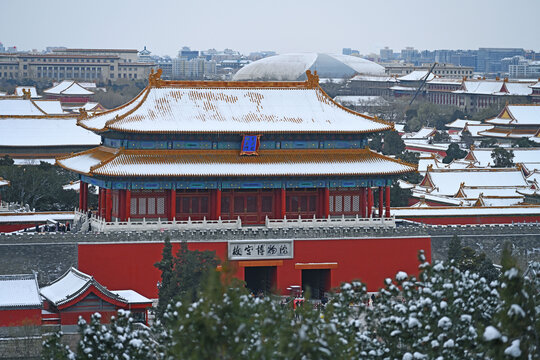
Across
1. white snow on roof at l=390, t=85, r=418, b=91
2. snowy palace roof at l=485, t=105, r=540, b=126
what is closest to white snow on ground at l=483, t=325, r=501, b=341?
snowy palace roof at l=485, t=105, r=540, b=126

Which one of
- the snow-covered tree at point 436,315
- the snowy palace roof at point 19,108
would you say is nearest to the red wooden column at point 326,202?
the snow-covered tree at point 436,315

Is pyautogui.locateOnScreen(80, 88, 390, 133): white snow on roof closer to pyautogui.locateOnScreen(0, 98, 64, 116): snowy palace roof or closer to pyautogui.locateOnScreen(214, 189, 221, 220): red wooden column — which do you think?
pyautogui.locateOnScreen(214, 189, 221, 220): red wooden column

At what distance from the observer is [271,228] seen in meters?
42.2

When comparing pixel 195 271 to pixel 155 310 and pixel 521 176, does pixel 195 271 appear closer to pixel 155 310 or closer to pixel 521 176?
pixel 155 310

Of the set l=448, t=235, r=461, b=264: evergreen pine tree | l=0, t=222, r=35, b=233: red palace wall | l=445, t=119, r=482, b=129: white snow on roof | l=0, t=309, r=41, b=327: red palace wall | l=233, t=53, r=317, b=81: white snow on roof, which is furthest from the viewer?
l=233, t=53, r=317, b=81: white snow on roof

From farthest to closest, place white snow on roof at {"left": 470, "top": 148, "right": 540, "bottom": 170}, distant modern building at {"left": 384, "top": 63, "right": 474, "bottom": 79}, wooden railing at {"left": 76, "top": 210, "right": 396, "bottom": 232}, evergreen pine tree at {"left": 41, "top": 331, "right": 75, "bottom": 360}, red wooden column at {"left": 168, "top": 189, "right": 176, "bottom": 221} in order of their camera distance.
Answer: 1. distant modern building at {"left": 384, "top": 63, "right": 474, "bottom": 79}
2. white snow on roof at {"left": 470, "top": 148, "right": 540, "bottom": 170}
3. red wooden column at {"left": 168, "top": 189, "right": 176, "bottom": 221}
4. wooden railing at {"left": 76, "top": 210, "right": 396, "bottom": 232}
5. evergreen pine tree at {"left": 41, "top": 331, "right": 75, "bottom": 360}

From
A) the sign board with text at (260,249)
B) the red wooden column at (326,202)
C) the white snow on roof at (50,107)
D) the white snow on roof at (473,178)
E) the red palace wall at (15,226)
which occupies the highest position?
the white snow on roof at (50,107)

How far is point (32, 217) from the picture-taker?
147 ft

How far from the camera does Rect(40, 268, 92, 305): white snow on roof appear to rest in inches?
1416

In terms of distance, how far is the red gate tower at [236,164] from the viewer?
137ft

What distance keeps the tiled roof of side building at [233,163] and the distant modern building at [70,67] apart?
118259 mm

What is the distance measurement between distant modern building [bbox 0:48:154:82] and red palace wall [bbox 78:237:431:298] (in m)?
120

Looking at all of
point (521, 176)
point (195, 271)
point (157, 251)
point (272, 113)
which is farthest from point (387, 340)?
point (521, 176)

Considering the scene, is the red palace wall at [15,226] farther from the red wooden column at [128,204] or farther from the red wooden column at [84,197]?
the red wooden column at [128,204]
